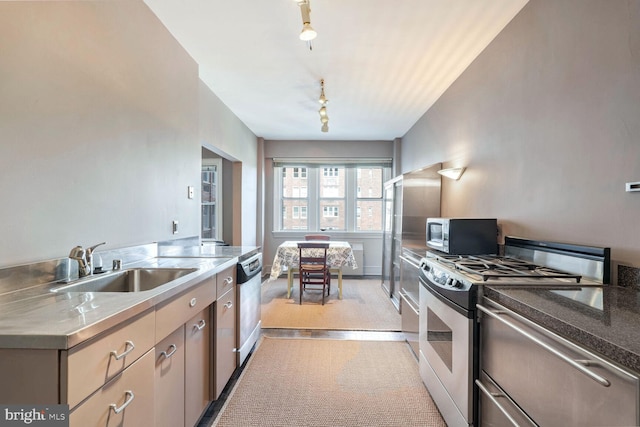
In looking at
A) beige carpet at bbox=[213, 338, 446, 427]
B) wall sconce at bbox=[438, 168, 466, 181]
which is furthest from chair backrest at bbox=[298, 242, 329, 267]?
wall sconce at bbox=[438, 168, 466, 181]

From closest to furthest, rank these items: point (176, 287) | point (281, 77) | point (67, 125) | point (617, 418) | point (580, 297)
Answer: point (617, 418), point (580, 297), point (176, 287), point (67, 125), point (281, 77)

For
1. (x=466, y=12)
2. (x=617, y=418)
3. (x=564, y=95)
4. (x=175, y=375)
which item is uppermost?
(x=466, y=12)

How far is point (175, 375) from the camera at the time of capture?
137cm

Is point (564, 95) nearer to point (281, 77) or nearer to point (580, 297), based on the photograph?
point (580, 297)

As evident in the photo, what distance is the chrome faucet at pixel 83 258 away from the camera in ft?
4.50

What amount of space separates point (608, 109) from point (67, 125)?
259 centimetres

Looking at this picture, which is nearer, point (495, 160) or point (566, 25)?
point (566, 25)

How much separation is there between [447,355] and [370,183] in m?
4.48

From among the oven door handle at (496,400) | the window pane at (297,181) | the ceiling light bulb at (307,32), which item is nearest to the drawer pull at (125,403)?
the oven door handle at (496,400)

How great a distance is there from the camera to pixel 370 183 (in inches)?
231

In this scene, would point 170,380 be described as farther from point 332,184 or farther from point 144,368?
point 332,184

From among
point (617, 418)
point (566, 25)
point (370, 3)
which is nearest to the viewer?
point (617, 418)

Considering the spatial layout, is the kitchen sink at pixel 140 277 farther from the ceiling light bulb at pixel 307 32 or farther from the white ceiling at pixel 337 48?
the white ceiling at pixel 337 48

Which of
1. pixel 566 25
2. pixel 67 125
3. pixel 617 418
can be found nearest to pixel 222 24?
pixel 67 125
